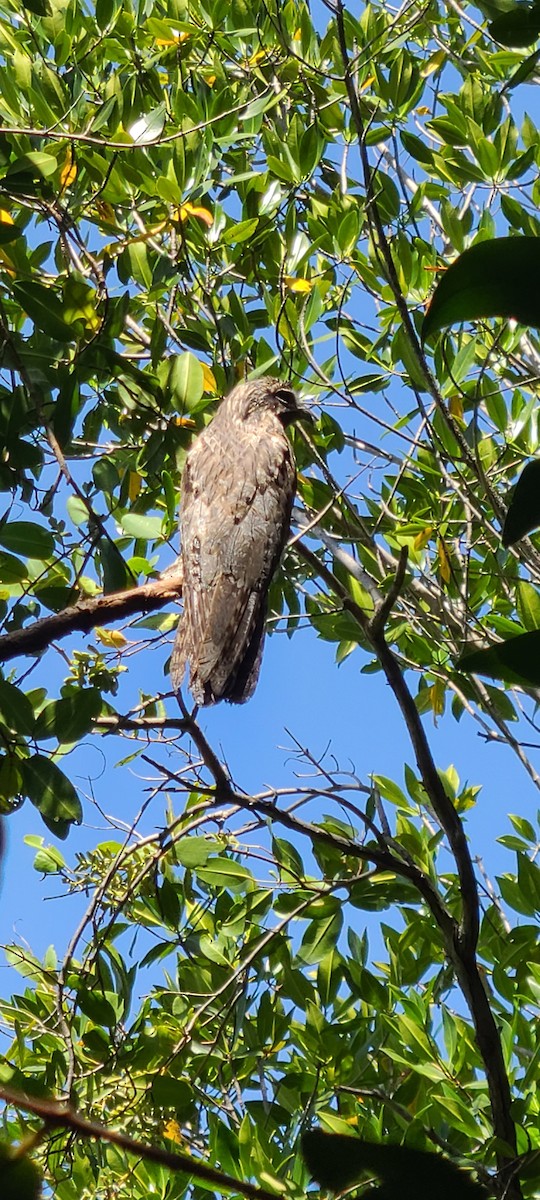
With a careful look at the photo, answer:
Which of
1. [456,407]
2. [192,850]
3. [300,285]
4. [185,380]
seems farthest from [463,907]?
[300,285]

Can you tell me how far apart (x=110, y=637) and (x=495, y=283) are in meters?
2.66

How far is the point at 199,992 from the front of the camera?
353cm

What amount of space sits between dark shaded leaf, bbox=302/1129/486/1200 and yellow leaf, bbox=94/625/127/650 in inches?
107

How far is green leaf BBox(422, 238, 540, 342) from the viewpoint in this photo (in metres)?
0.64

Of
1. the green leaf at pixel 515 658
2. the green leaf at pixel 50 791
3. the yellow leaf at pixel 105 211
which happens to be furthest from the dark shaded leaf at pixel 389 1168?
the yellow leaf at pixel 105 211

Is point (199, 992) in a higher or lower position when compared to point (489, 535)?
lower

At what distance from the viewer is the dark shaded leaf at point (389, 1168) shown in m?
0.53

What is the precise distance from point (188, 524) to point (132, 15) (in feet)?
7.25

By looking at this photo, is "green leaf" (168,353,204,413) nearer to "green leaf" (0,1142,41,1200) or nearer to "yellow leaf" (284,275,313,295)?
"yellow leaf" (284,275,313,295)

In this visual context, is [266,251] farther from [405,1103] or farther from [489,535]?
[405,1103]

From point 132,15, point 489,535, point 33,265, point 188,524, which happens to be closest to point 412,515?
point 489,535

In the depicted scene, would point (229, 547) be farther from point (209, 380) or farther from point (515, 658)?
point (515, 658)

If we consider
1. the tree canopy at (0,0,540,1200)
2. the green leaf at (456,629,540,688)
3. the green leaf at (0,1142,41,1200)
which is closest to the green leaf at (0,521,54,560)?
the tree canopy at (0,0,540,1200)

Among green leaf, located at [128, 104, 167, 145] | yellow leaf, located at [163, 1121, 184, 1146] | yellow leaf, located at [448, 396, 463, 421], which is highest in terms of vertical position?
green leaf, located at [128, 104, 167, 145]
